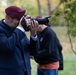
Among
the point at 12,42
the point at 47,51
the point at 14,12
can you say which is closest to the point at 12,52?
the point at 12,42

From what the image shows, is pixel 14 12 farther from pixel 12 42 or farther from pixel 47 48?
pixel 47 48

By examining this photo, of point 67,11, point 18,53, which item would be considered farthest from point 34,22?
point 67,11

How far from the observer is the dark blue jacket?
3.80 m

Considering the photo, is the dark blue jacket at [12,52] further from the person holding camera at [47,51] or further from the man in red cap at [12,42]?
the person holding camera at [47,51]

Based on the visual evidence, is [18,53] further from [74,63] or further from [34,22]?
[74,63]

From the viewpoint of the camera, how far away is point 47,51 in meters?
5.19

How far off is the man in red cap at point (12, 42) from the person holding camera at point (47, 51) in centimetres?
117

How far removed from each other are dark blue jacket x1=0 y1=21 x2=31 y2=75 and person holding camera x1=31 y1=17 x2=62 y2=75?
112 centimetres

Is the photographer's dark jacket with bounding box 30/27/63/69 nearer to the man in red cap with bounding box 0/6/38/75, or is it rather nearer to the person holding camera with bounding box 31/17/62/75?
the person holding camera with bounding box 31/17/62/75

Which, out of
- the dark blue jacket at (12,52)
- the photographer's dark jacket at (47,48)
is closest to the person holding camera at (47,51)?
the photographer's dark jacket at (47,48)

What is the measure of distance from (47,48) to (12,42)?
149 cm

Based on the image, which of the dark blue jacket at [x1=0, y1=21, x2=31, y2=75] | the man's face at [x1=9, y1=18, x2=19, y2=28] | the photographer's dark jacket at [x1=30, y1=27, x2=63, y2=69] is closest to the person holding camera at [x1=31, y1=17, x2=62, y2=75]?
the photographer's dark jacket at [x1=30, y1=27, x2=63, y2=69]

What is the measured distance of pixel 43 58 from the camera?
5.30 metres

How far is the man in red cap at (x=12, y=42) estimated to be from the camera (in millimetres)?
3805
